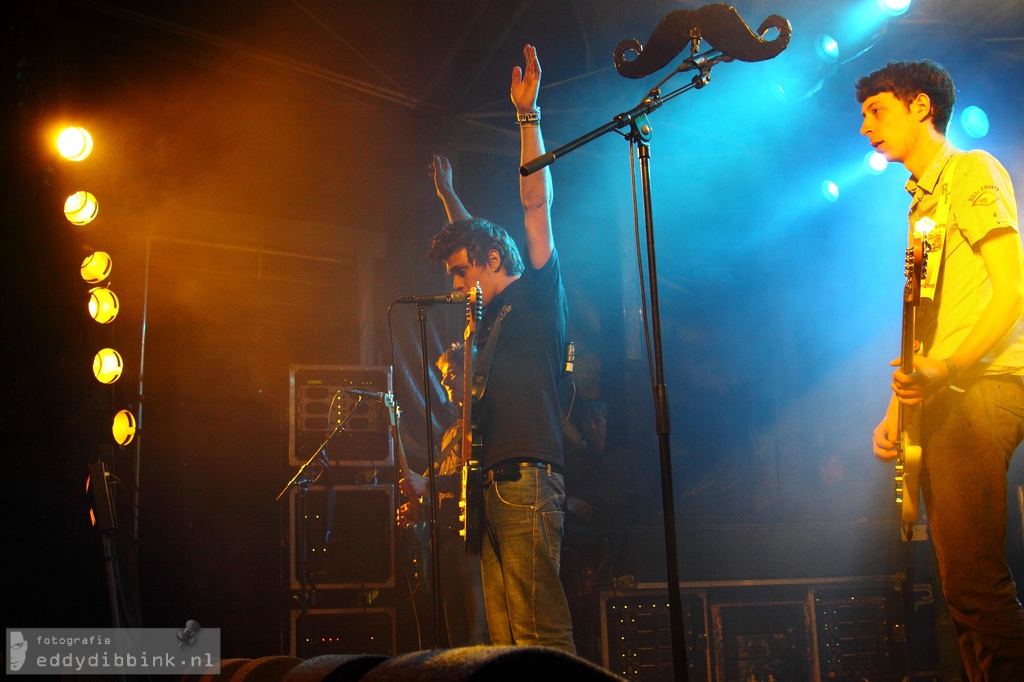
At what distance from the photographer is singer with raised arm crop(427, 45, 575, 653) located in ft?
8.52

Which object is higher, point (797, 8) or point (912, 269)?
point (797, 8)

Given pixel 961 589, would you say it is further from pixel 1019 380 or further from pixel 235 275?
pixel 235 275

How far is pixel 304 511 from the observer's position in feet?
14.6

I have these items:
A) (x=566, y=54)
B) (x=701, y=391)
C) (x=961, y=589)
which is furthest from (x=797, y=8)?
(x=961, y=589)

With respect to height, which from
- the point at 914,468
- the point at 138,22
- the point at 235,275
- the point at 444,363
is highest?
the point at 138,22

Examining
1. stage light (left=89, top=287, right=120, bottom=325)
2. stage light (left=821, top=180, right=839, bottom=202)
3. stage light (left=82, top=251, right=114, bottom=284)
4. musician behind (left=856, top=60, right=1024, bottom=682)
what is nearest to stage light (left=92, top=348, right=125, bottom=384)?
stage light (left=89, top=287, right=120, bottom=325)

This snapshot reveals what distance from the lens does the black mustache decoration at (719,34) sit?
95.7 inches

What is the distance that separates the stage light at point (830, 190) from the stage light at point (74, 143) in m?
A: 5.30

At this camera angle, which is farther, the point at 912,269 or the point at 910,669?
the point at 910,669

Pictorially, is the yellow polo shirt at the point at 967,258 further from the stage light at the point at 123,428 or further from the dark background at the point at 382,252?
the stage light at the point at 123,428

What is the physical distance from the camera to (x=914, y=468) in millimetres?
2287

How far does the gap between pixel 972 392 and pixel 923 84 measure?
1.01 m

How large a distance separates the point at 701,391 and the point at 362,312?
293 cm

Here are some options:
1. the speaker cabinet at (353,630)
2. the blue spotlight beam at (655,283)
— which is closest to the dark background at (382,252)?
the speaker cabinet at (353,630)
